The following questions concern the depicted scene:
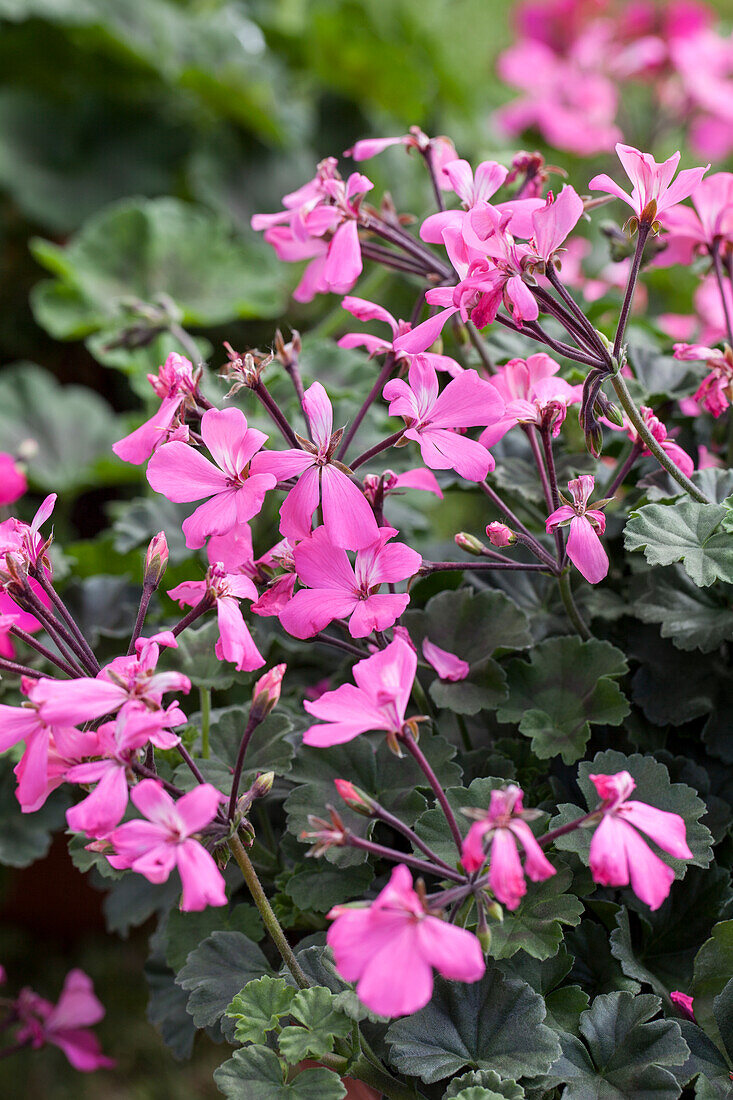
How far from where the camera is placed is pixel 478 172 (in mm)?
698

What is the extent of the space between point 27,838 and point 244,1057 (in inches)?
16.1

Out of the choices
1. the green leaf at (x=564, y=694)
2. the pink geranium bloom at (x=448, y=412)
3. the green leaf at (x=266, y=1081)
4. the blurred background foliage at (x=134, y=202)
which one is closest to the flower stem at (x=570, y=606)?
the green leaf at (x=564, y=694)

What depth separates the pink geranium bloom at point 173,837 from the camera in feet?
1.53

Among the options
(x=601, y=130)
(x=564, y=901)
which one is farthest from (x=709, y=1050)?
(x=601, y=130)

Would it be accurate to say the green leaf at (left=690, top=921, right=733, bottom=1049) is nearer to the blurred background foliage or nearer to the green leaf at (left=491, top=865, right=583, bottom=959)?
the green leaf at (left=491, top=865, right=583, bottom=959)

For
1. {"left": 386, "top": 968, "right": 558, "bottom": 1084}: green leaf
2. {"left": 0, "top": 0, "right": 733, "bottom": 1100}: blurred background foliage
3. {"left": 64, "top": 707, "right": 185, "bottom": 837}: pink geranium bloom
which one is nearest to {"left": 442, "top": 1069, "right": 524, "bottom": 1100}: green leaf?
{"left": 386, "top": 968, "right": 558, "bottom": 1084}: green leaf

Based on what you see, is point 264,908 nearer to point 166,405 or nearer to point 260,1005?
point 260,1005

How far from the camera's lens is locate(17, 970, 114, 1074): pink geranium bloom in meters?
0.94

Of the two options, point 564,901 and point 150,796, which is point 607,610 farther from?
point 150,796

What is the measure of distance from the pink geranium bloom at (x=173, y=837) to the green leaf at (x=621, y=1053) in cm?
27

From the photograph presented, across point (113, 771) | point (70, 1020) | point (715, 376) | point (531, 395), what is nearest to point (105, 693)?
point (113, 771)

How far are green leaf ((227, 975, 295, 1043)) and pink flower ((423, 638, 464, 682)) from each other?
0.80 feet

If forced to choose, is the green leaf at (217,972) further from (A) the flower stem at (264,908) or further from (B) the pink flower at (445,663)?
(B) the pink flower at (445,663)

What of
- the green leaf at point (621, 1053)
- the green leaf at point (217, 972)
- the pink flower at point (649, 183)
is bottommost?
the green leaf at point (217, 972)
